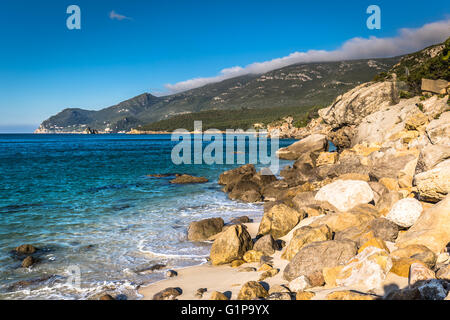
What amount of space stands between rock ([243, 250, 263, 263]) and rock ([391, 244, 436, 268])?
3480mm

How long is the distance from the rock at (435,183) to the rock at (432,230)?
0.79m

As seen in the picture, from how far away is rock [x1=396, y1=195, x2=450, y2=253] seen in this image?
6.68 m

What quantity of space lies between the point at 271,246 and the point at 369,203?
450 cm

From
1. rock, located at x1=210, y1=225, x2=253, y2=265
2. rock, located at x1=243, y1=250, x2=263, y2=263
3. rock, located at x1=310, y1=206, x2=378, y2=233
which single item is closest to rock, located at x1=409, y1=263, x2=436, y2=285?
rock, located at x1=310, y1=206, x2=378, y2=233

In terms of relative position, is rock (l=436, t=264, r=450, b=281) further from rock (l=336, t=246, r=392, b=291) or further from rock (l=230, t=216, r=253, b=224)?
rock (l=230, t=216, r=253, b=224)

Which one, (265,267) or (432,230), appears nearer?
(432,230)

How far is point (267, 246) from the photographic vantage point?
29.2 feet

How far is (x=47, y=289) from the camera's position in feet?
24.6

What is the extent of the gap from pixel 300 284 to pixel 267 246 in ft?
9.37

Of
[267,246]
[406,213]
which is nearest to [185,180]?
[267,246]

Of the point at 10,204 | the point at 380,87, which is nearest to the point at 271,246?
the point at 10,204

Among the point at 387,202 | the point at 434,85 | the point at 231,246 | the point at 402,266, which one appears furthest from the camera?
the point at 434,85

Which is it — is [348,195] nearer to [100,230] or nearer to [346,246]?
[346,246]
